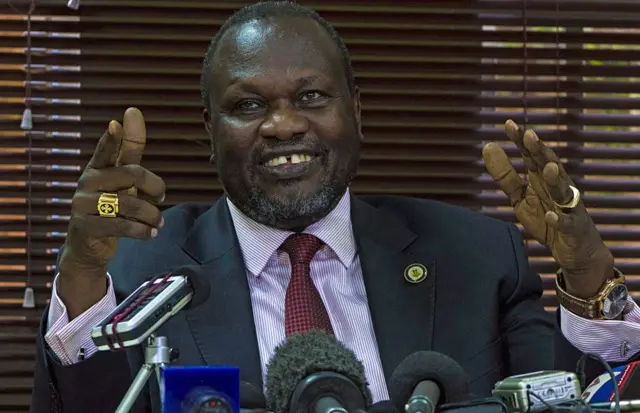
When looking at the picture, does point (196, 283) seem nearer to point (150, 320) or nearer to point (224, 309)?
point (150, 320)

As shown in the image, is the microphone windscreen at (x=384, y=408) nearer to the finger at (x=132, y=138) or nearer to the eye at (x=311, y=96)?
the finger at (x=132, y=138)

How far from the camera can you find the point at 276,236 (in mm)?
2510

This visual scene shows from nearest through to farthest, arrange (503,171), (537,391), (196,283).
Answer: (537,391)
(196,283)
(503,171)

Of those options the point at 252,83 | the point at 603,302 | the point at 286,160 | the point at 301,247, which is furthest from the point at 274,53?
the point at 603,302

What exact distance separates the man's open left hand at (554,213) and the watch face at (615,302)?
0.11 feet

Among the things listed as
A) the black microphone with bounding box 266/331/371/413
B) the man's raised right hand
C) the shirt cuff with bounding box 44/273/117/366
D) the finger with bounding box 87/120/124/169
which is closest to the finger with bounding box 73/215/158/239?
the man's raised right hand

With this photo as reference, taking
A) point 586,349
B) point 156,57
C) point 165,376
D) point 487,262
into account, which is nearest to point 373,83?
point 156,57

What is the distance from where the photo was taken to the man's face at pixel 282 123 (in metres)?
2.42

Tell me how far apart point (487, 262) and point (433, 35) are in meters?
1.03

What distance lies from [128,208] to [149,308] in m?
0.51

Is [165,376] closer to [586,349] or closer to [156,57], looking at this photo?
[586,349]

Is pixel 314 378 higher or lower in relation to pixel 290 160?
lower

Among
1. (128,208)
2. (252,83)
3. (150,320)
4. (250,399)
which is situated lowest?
(250,399)

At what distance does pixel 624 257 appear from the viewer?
10.7ft
